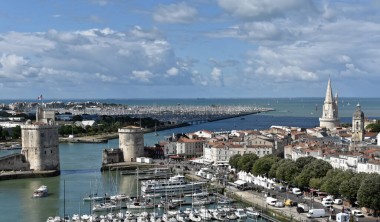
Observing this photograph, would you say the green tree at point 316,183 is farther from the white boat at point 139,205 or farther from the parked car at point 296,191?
the white boat at point 139,205

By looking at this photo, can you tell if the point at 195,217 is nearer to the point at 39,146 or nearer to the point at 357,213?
the point at 357,213

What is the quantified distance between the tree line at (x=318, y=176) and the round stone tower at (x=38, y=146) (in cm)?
1173

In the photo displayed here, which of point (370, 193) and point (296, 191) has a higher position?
point (370, 193)

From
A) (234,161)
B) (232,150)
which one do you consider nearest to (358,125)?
(232,150)

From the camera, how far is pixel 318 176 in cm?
2983

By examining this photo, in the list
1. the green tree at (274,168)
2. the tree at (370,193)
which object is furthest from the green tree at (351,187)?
the green tree at (274,168)

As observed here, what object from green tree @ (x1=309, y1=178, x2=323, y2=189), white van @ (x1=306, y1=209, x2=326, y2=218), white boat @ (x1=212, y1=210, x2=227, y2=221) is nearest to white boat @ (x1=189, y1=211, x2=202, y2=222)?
white boat @ (x1=212, y1=210, x2=227, y2=221)

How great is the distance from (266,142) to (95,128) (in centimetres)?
4084

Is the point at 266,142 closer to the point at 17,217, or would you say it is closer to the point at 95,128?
the point at 17,217

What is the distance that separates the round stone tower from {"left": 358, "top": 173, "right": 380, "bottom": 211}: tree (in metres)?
21.2

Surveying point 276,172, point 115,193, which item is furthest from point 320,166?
point 115,193

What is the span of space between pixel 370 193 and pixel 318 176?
6.05m

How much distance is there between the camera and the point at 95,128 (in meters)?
79.9

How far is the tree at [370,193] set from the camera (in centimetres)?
2377
